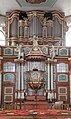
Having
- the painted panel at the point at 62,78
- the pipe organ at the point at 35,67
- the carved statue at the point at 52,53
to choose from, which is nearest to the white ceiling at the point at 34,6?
the pipe organ at the point at 35,67

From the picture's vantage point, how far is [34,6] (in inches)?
904

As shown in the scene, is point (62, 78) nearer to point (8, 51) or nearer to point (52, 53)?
point (52, 53)

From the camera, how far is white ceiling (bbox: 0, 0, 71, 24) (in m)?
21.7

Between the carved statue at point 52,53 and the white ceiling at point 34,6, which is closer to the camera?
the carved statue at point 52,53

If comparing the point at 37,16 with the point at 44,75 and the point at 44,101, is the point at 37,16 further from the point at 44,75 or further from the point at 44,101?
the point at 44,101

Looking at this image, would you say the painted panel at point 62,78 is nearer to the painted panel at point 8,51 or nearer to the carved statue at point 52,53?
the carved statue at point 52,53

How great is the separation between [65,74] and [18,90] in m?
3.61

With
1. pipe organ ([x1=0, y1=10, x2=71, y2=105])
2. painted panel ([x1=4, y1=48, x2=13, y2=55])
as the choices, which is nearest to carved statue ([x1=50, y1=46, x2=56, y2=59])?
pipe organ ([x1=0, y1=10, x2=71, y2=105])

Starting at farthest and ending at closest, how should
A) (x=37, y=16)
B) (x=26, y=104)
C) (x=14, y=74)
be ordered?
(x=37, y=16)
(x=14, y=74)
(x=26, y=104)

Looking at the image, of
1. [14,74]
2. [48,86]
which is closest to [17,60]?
[14,74]

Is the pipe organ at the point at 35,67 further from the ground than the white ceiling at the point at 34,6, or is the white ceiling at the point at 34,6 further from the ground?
the white ceiling at the point at 34,6

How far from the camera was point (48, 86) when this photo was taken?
2108 centimetres

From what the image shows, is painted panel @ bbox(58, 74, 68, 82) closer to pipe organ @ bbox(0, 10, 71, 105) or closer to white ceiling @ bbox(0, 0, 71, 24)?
pipe organ @ bbox(0, 10, 71, 105)

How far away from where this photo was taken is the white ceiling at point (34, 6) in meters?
21.7
